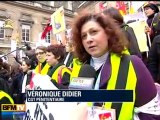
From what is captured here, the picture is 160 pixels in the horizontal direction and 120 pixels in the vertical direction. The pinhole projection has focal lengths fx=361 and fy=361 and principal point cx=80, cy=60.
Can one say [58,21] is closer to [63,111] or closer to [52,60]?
[52,60]

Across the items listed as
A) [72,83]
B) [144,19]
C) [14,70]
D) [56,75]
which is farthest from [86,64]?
[14,70]

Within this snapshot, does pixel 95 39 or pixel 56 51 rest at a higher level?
pixel 95 39

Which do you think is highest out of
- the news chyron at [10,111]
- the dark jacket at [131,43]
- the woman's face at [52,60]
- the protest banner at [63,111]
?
the dark jacket at [131,43]

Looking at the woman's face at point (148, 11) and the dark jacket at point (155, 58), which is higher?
the woman's face at point (148, 11)

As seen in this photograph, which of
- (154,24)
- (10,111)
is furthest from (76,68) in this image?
(154,24)

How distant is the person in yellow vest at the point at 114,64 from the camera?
1.94 metres

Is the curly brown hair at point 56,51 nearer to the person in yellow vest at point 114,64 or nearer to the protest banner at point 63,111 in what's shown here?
the person in yellow vest at point 114,64

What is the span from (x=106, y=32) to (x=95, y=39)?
113mm

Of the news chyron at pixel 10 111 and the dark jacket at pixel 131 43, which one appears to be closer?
the news chyron at pixel 10 111

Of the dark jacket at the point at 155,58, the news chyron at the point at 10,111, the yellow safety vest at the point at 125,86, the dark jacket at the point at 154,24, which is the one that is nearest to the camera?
the yellow safety vest at the point at 125,86

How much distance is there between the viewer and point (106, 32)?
2.23 m

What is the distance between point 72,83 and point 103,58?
40cm

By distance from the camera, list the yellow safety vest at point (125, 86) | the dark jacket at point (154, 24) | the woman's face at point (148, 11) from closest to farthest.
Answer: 1. the yellow safety vest at point (125, 86)
2. the dark jacket at point (154, 24)
3. the woman's face at point (148, 11)

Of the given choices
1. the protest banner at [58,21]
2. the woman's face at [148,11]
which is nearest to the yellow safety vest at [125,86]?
the woman's face at [148,11]
